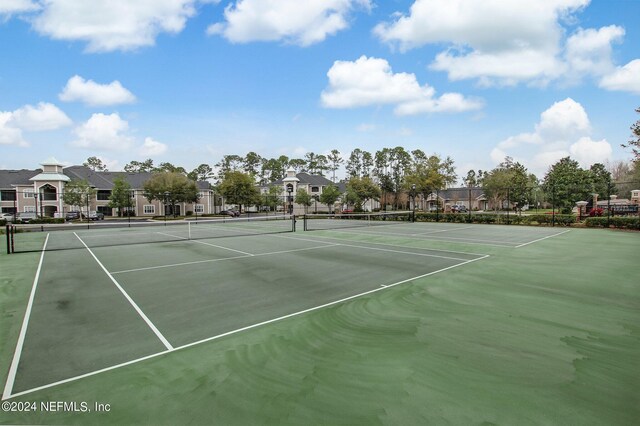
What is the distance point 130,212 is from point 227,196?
17153 mm

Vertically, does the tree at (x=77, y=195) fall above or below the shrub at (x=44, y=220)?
above

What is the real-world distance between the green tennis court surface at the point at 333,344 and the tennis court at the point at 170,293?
0.14 feet

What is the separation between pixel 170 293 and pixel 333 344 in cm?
436

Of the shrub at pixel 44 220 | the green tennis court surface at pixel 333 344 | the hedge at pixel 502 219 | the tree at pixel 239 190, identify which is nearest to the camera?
the green tennis court surface at pixel 333 344

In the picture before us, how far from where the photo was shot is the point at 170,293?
703 cm

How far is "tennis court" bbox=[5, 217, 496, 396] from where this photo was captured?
4316 mm

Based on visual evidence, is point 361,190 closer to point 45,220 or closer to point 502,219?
point 502,219

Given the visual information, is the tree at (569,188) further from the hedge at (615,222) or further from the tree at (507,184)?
the hedge at (615,222)

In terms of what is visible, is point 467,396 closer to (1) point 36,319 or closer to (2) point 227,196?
(1) point 36,319

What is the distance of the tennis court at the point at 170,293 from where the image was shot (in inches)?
170

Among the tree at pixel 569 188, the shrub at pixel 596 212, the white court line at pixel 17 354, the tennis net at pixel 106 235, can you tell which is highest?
the tree at pixel 569 188

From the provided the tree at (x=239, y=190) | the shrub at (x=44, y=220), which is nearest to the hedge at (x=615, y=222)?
the tree at (x=239, y=190)

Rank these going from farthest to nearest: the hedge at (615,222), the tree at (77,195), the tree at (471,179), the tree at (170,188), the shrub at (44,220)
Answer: the tree at (471,179), the tree at (170,188), the tree at (77,195), the shrub at (44,220), the hedge at (615,222)

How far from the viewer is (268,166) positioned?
332 ft
